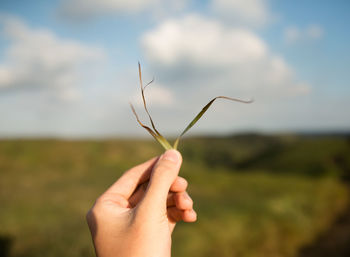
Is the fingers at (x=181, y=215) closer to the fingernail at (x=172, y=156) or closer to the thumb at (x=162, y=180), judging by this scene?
the thumb at (x=162, y=180)

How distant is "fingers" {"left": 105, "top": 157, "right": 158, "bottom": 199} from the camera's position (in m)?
3.04

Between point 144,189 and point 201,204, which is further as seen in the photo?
point 201,204

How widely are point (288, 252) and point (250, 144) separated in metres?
79.5

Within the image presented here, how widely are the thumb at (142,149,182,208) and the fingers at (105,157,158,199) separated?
0.66 metres

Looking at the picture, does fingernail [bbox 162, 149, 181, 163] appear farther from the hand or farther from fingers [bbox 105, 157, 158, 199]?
fingers [bbox 105, 157, 158, 199]

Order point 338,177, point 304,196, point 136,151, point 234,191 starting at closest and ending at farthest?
point 304,196
point 234,191
point 338,177
point 136,151

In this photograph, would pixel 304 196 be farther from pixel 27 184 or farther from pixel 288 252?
pixel 27 184

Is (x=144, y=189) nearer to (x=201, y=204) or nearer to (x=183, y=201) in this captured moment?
(x=183, y=201)

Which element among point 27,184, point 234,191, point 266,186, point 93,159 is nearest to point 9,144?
point 93,159

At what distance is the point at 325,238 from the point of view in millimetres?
15258

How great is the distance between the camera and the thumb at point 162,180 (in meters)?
2.38

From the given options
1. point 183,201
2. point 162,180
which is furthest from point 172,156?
point 183,201

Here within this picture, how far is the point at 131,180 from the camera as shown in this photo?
3197 millimetres

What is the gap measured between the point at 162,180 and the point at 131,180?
0.87 metres
